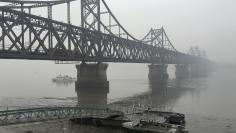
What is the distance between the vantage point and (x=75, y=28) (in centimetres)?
8388

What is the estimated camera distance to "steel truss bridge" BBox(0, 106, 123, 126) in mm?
33719

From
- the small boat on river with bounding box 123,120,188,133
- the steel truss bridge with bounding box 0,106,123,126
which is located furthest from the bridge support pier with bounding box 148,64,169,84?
the small boat on river with bounding box 123,120,188,133

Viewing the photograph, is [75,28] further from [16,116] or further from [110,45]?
[16,116]

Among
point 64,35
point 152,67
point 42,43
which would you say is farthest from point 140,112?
point 152,67

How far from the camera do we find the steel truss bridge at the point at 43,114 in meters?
33.7

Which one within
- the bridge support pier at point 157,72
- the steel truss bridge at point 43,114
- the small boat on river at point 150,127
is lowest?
the small boat on river at point 150,127

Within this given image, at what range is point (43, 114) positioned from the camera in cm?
3731

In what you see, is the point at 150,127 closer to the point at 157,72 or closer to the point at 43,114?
the point at 43,114

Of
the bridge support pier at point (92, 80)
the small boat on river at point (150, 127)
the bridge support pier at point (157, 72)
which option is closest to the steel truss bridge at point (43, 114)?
the small boat on river at point (150, 127)

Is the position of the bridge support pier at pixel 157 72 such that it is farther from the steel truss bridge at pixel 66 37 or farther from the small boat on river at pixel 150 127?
the small boat on river at pixel 150 127

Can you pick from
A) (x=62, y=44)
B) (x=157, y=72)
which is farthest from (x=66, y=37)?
(x=157, y=72)

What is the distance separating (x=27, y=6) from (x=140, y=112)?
172ft

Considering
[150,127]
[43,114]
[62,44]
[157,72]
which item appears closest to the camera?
[150,127]

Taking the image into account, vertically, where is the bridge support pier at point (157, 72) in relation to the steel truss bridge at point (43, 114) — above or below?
above
